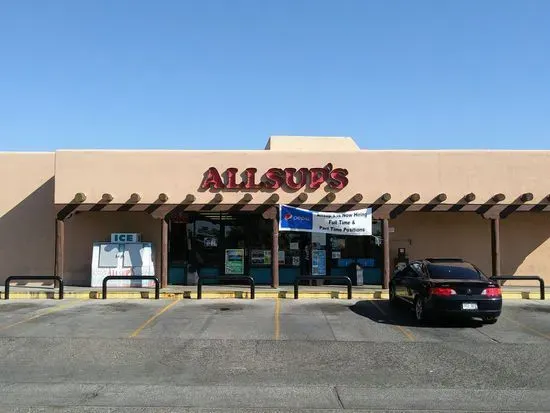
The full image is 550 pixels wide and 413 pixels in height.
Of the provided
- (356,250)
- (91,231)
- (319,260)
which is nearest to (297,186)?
(319,260)

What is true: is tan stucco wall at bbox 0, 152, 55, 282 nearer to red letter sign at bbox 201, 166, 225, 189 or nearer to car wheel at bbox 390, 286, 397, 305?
red letter sign at bbox 201, 166, 225, 189

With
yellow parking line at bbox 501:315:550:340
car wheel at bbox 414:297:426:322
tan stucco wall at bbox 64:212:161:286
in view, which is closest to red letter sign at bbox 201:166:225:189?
tan stucco wall at bbox 64:212:161:286

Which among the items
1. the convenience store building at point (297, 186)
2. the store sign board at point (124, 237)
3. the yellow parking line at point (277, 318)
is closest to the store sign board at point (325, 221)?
the convenience store building at point (297, 186)

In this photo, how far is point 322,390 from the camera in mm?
7371

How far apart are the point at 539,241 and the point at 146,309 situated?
15260 millimetres

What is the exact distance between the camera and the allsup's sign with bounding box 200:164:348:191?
66.1ft

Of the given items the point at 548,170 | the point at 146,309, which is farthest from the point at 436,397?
the point at 548,170

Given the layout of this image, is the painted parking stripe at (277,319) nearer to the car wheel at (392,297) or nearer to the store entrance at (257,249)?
the car wheel at (392,297)

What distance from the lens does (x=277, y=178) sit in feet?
66.1

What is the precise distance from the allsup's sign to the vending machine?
11.0 ft

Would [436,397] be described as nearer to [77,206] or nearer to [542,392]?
[542,392]

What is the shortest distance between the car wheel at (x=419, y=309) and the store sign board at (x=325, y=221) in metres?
6.48

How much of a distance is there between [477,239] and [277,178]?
8224 mm

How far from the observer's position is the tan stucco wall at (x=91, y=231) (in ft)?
70.7
